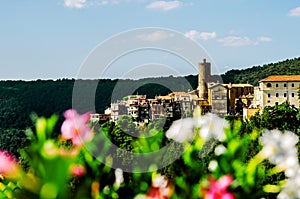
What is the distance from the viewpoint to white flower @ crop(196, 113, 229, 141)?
1.58 metres

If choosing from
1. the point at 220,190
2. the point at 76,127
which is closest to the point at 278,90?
the point at 76,127

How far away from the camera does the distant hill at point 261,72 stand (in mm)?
70438

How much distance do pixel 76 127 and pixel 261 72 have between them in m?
75.3

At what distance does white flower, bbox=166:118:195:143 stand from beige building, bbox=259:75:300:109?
153 ft

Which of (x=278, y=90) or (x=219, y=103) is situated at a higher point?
(x=219, y=103)

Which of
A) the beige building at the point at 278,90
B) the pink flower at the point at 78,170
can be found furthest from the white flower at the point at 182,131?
the beige building at the point at 278,90

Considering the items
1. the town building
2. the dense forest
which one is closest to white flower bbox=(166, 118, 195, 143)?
the town building

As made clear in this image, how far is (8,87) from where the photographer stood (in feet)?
227

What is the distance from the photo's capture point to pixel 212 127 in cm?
162

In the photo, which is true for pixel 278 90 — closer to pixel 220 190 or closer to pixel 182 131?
pixel 182 131

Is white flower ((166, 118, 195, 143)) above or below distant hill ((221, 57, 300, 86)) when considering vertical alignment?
below

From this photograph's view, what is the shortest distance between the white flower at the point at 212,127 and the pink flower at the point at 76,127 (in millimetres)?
338

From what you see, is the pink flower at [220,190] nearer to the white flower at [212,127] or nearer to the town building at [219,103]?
the white flower at [212,127]

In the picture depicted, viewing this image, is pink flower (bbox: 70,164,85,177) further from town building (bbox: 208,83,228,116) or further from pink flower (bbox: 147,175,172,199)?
town building (bbox: 208,83,228,116)
